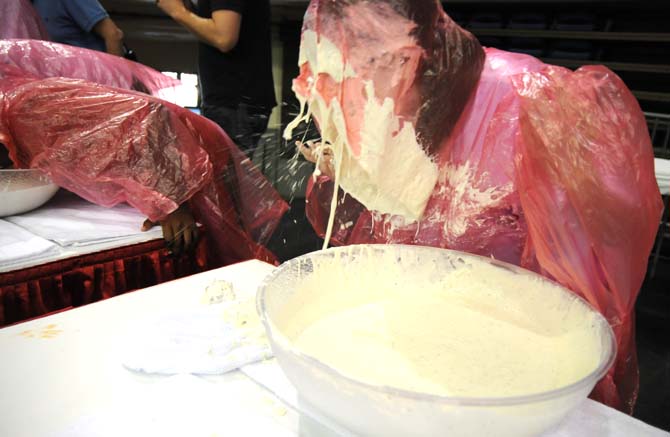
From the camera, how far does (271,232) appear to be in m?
1.37

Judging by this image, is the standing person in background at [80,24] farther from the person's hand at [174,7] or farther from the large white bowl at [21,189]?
the large white bowl at [21,189]

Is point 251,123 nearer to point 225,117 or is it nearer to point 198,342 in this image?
point 225,117

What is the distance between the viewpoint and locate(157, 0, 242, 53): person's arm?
4.93 ft

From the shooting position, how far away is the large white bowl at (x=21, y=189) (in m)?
Result: 1.15

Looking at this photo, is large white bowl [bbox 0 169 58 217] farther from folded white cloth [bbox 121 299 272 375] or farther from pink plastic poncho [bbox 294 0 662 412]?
pink plastic poncho [bbox 294 0 662 412]

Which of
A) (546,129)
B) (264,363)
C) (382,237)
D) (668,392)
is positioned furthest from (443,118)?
(668,392)

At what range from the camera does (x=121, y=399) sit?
1.84 ft

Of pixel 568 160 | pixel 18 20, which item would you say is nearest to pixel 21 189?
pixel 18 20

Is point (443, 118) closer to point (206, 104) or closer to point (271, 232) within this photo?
point (271, 232)

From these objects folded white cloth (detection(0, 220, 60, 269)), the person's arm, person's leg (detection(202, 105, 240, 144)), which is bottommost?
folded white cloth (detection(0, 220, 60, 269))

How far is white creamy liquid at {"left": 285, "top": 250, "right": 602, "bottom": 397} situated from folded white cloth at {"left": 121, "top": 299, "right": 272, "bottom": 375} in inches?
3.6

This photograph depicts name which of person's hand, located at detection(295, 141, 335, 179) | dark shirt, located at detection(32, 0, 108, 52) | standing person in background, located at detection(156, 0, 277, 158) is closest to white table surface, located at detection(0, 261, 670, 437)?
person's hand, located at detection(295, 141, 335, 179)

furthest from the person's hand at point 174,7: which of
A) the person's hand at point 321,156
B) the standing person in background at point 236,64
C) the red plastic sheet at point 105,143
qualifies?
the person's hand at point 321,156

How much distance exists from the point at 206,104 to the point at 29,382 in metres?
1.30
